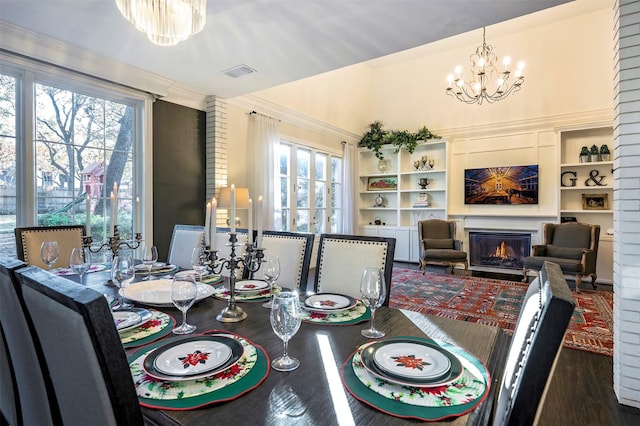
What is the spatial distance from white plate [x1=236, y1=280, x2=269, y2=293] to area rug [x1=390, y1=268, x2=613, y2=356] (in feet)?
7.40

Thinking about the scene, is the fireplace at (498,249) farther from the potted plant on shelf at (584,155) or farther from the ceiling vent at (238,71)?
the ceiling vent at (238,71)

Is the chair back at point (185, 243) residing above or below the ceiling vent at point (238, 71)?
below

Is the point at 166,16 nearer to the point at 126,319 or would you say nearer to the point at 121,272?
the point at 121,272

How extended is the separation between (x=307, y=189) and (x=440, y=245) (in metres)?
2.45

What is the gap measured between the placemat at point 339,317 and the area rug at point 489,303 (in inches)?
86.2

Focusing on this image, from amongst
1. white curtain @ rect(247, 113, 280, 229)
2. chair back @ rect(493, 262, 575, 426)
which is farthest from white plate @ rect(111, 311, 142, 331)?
white curtain @ rect(247, 113, 280, 229)

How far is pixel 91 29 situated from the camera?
2529 mm

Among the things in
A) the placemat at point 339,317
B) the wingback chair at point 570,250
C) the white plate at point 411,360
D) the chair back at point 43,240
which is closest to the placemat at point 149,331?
the placemat at point 339,317

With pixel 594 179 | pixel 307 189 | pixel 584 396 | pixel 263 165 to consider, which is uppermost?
pixel 263 165

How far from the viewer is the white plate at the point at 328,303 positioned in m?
1.32

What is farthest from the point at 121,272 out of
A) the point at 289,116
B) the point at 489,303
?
the point at 289,116

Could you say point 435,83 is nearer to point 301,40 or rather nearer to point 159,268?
point 301,40

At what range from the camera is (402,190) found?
6668 millimetres

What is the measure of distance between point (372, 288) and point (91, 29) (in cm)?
Answer: 293
